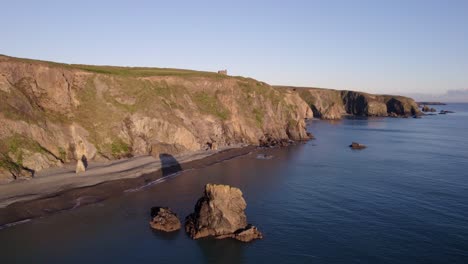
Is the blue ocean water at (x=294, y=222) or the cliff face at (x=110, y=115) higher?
the cliff face at (x=110, y=115)

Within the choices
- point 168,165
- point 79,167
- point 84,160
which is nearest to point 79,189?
point 79,167

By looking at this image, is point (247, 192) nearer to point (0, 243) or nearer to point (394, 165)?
point (0, 243)

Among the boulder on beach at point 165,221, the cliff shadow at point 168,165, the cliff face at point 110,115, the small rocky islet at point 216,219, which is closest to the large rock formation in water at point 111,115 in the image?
the cliff face at point 110,115

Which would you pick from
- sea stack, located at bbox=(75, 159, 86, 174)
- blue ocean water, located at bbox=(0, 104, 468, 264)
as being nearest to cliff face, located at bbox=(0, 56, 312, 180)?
sea stack, located at bbox=(75, 159, 86, 174)

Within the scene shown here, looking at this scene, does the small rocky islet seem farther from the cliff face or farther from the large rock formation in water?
the cliff face

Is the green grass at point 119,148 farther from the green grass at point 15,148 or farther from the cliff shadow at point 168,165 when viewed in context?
the green grass at point 15,148

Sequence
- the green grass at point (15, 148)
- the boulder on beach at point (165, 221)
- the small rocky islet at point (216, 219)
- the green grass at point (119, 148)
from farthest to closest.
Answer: the green grass at point (119, 148), the green grass at point (15, 148), the boulder on beach at point (165, 221), the small rocky islet at point (216, 219)
